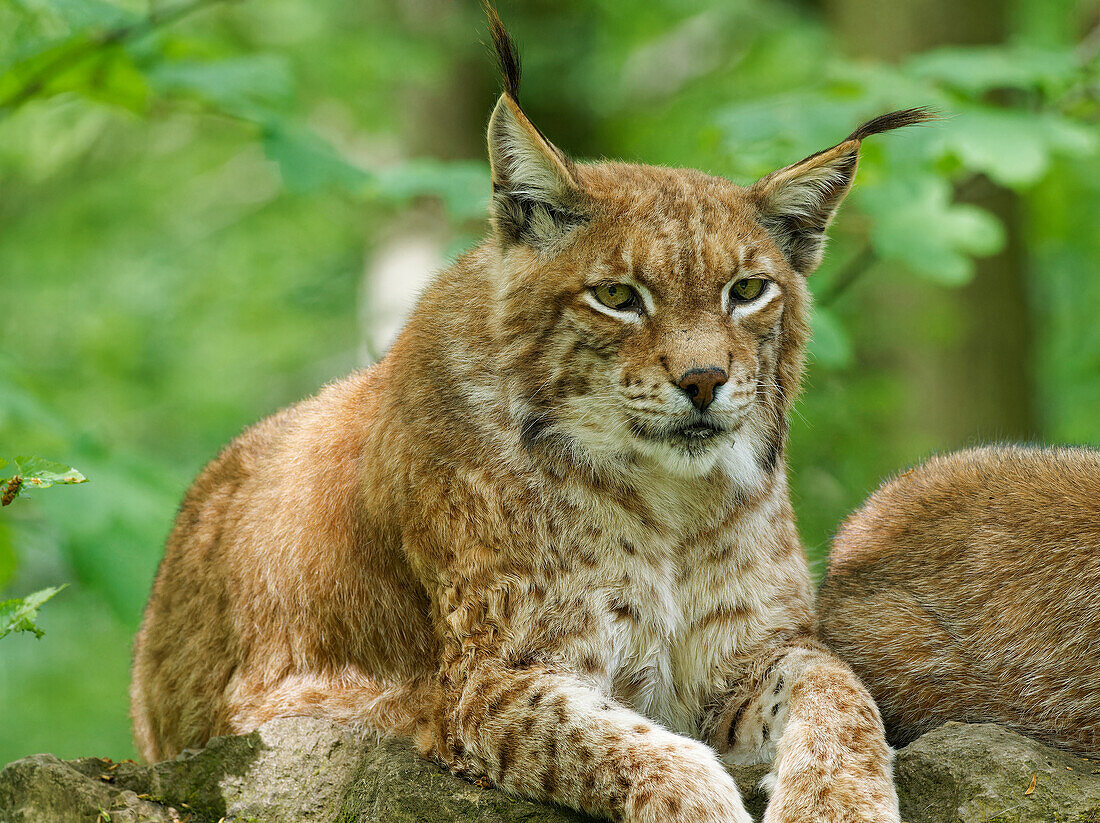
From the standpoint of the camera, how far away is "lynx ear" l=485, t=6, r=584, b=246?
387 cm

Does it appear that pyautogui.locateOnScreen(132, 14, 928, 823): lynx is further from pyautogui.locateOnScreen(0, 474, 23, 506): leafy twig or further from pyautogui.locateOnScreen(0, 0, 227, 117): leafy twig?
pyautogui.locateOnScreen(0, 0, 227, 117): leafy twig

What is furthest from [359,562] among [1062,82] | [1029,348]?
[1029,348]

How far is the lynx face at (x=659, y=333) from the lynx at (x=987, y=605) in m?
0.64

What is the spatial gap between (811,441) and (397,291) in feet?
14.7

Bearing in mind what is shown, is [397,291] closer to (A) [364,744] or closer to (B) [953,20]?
(B) [953,20]

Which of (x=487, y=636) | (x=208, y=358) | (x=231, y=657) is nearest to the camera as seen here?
(x=487, y=636)

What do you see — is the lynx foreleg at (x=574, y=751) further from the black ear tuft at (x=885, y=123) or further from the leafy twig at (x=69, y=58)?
the leafy twig at (x=69, y=58)

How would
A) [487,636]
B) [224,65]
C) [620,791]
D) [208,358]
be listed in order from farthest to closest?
[208,358] < [224,65] < [487,636] < [620,791]

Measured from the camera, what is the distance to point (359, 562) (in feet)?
13.5

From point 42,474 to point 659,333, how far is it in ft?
5.88

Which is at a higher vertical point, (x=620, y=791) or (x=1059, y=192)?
(x=1059, y=192)

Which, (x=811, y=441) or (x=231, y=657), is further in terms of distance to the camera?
(x=811, y=441)

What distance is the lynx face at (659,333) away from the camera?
12.1ft

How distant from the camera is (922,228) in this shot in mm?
6352
